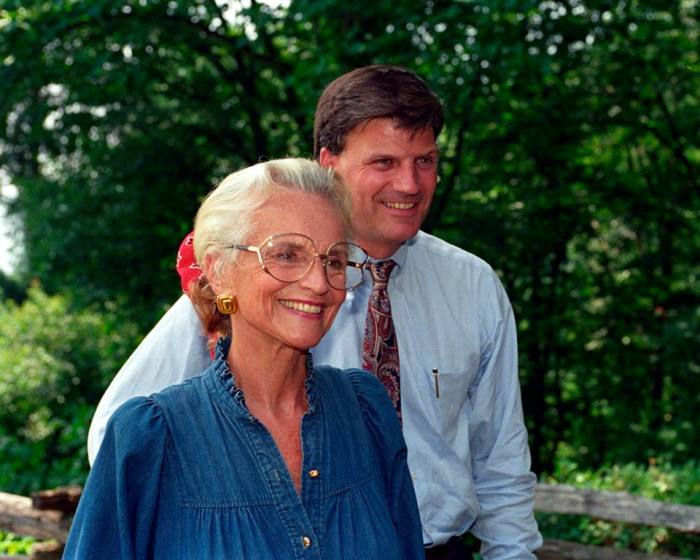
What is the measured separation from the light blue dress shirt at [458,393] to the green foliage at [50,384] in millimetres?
6515

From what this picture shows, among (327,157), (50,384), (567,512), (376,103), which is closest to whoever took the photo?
(376,103)

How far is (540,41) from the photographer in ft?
23.9

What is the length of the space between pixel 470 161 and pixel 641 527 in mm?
3569

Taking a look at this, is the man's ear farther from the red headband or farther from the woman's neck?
the woman's neck

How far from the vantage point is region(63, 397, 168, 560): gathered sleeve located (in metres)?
1.61

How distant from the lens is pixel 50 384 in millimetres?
12188

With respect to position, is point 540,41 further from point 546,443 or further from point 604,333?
point 546,443

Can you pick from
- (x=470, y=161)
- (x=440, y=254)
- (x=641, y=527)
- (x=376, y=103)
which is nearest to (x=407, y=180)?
(x=376, y=103)

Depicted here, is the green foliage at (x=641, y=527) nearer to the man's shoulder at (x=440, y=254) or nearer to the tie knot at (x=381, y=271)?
the man's shoulder at (x=440, y=254)

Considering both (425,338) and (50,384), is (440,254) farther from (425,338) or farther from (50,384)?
(50,384)

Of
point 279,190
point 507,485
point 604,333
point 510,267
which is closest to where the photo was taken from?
point 279,190

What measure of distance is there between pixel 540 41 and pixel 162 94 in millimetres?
3974

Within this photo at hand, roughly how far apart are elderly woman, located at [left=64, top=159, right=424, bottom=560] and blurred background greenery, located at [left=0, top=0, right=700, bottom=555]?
4.86 metres

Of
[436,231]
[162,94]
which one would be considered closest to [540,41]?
[436,231]
